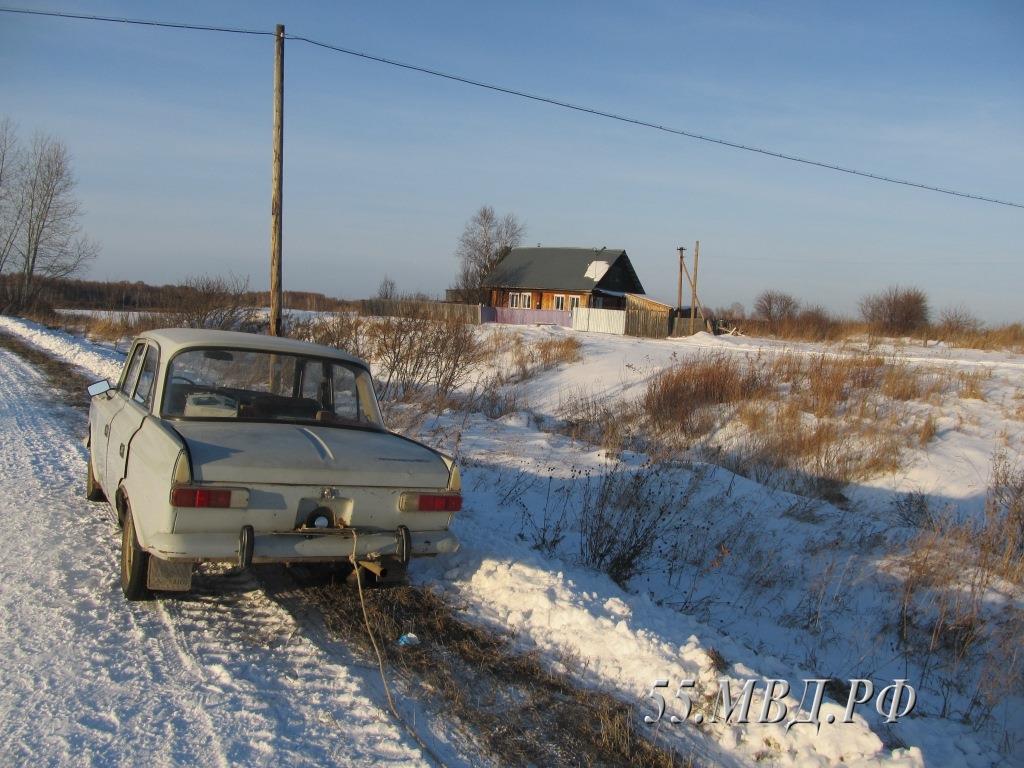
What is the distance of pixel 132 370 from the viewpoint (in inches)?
249

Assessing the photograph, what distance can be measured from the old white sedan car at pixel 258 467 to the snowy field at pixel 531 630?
50cm

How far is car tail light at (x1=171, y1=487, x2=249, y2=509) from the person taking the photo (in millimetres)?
4172

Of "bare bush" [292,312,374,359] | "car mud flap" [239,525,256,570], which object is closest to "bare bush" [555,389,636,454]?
"bare bush" [292,312,374,359]

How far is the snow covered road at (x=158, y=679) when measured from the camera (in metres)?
3.28

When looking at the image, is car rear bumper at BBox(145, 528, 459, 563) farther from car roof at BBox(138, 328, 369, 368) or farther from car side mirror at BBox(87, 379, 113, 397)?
car side mirror at BBox(87, 379, 113, 397)

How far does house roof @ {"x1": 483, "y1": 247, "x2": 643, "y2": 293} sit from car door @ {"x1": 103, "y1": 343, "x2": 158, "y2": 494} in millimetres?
50545

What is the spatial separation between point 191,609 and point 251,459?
1168 millimetres

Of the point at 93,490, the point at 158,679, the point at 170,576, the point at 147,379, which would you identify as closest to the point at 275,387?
the point at 147,379

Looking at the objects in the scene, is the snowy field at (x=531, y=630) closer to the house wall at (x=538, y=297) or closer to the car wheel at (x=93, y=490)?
the car wheel at (x=93, y=490)

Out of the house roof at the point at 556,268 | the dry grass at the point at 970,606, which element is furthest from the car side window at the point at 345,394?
the house roof at the point at 556,268

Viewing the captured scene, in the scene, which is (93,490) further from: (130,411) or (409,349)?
(409,349)

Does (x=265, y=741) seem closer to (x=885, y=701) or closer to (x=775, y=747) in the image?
(x=775, y=747)

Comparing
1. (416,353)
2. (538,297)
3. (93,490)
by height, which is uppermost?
(538,297)

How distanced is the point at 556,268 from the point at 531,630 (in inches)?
2182
